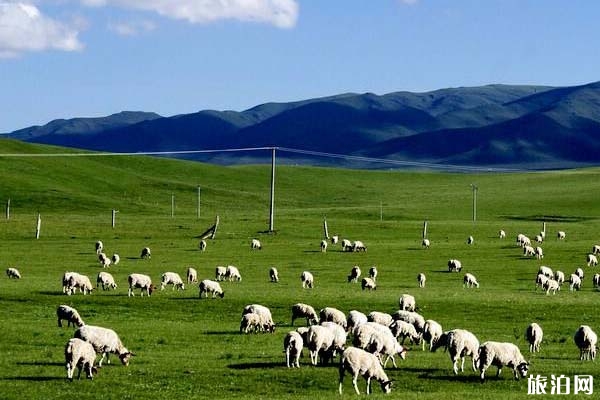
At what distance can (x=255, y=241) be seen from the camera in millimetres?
75562

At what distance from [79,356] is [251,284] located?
89.0ft

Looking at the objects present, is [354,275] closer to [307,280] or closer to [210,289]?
[307,280]

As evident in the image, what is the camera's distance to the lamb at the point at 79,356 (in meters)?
24.3

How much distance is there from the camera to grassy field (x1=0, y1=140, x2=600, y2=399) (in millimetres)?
25141

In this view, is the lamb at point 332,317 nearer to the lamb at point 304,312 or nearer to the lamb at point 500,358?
the lamb at point 304,312

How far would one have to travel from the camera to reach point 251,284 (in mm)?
51406

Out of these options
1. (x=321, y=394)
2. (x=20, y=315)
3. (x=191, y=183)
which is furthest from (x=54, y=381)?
(x=191, y=183)

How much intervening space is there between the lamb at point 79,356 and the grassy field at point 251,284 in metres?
0.45

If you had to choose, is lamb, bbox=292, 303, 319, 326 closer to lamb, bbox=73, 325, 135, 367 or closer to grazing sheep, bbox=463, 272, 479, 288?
lamb, bbox=73, 325, 135, 367

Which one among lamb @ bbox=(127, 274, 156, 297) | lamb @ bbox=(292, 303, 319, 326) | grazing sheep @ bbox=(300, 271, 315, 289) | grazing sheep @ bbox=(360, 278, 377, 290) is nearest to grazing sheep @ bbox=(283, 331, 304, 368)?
lamb @ bbox=(292, 303, 319, 326)

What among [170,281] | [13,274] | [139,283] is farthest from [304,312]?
[13,274]

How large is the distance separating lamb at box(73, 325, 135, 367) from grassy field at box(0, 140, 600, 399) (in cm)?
43

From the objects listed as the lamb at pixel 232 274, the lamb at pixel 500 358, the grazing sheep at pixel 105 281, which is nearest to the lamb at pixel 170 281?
the grazing sheep at pixel 105 281

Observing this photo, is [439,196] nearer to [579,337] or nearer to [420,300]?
[420,300]
